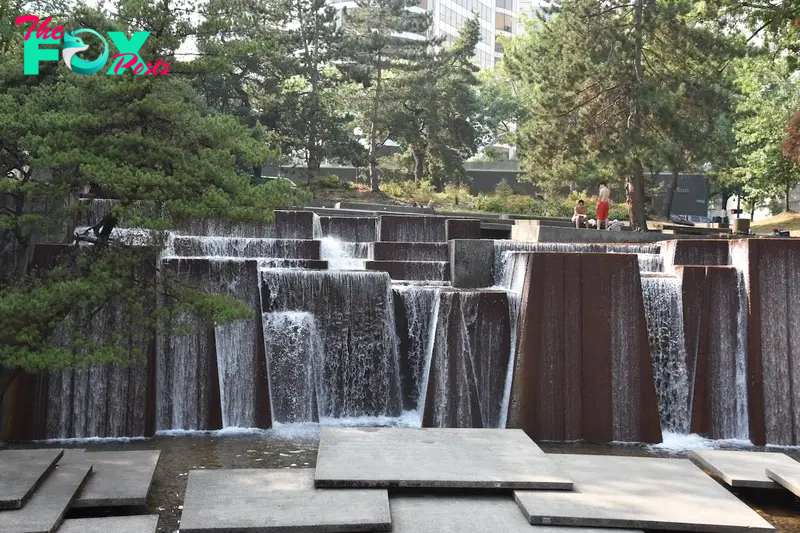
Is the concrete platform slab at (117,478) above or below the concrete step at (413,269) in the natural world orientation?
below

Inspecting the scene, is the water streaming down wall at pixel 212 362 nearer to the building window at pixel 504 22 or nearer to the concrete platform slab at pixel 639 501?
the concrete platform slab at pixel 639 501

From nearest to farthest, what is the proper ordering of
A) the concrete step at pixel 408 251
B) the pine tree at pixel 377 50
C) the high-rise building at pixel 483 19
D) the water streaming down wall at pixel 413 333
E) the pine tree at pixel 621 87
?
1. the water streaming down wall at pixel 413 333
2. the concrete step at pixel 408 251
3. the pine tree at pixel 621 87
4. the pine tree at pixel 377 50
5. the high-rise building at pixel 483 19

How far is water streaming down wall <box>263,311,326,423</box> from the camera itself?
14.6 m

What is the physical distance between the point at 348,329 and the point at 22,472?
664 centimetres

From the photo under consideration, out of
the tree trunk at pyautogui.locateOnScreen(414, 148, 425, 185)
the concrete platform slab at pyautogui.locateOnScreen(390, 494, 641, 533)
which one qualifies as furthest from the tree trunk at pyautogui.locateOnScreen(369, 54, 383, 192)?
the concrete platform slab at pyautogui.locateOnScreen(390, 494, 641, 533)

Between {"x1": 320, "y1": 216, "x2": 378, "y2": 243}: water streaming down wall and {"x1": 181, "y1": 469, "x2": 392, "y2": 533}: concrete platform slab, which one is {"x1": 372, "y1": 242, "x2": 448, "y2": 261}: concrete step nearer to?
{"x1": 320, "y1": 216, "x2": 378, "y2": 243}: water streaming down wall

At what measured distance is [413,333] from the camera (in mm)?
15516

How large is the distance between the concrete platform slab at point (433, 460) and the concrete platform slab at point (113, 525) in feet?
5.18

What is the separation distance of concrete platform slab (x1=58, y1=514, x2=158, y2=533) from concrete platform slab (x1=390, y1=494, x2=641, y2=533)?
6.54 feet

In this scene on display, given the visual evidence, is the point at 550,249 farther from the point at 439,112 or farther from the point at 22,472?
the point at 439,112

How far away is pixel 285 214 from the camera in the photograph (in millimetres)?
20469

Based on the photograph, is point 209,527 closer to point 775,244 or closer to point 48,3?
point 775,244

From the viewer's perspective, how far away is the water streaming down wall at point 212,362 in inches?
548

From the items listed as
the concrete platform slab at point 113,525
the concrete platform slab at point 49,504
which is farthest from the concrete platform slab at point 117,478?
the concrete platform slab at point 113,525
